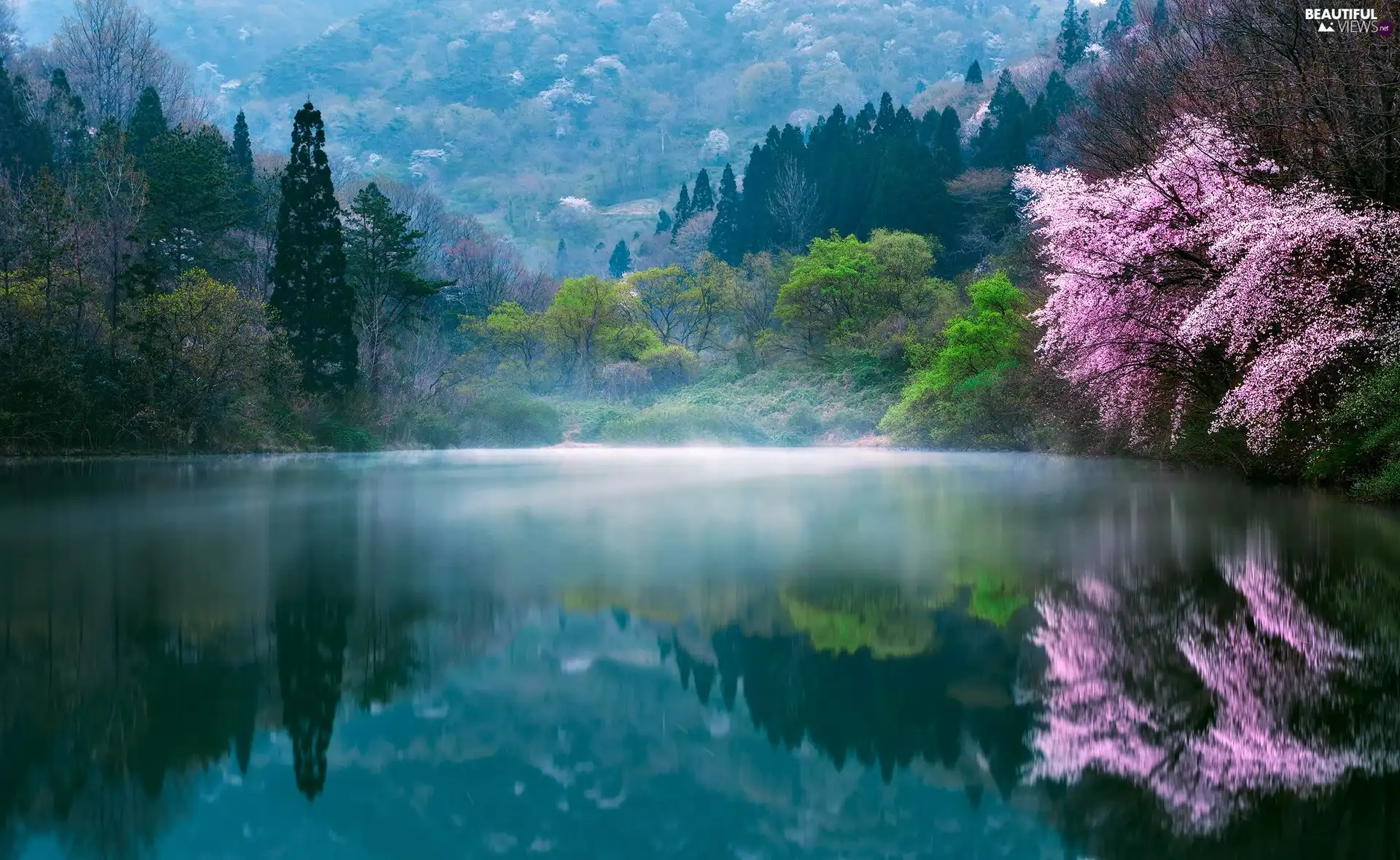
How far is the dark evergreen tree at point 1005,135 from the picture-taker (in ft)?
218

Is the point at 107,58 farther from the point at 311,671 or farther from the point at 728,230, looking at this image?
the point at 311,671

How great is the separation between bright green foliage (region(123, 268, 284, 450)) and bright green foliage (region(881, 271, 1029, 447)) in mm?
25925

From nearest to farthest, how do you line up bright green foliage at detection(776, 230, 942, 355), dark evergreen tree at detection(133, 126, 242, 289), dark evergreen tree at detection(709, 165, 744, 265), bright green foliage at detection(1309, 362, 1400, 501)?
1. bright green foliage at detection(1309, 362, 1400, 501)
2. dark evergreen tree at detection(133, 126, 242, 289)
3. bright green foliage at detection(776, 230, 942, 355)
4. dark evergreen tree at detection(709, 165, 744, 265)

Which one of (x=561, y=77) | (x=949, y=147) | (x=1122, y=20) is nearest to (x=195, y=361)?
(x=949, y=147)

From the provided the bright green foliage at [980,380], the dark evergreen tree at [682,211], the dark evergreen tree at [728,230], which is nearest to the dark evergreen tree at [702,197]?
the dark evergreen tree at [682,211]

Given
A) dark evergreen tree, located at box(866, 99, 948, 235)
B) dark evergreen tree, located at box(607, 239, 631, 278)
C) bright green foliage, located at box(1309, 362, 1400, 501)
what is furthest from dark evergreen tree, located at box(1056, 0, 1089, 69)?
bright green foliage, located at box(1309, 362, 1400, 501)

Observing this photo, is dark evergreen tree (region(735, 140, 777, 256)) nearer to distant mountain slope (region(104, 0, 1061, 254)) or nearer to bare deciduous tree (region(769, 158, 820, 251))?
bare deciduous tree (region(769, 158, 820, 251))

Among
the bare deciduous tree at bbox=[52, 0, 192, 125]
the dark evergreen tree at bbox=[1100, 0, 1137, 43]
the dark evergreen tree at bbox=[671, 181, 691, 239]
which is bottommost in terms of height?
the dark evergreen tree at bbox=[671, 181, 691, 239]

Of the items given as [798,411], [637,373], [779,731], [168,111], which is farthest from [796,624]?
[168,111]

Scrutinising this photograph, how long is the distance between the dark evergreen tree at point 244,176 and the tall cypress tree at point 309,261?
5912 millimetres

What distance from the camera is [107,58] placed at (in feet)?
207

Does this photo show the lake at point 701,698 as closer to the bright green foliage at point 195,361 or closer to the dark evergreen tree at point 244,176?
the bright green foliage at point 195,361

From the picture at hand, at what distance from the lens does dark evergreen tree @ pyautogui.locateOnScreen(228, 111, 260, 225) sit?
49531 millimetres

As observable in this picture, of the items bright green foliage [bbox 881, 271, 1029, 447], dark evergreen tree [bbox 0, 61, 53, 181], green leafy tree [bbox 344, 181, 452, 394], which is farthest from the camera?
dark evergreen tree [bbox 0, 61, 53, 181]
